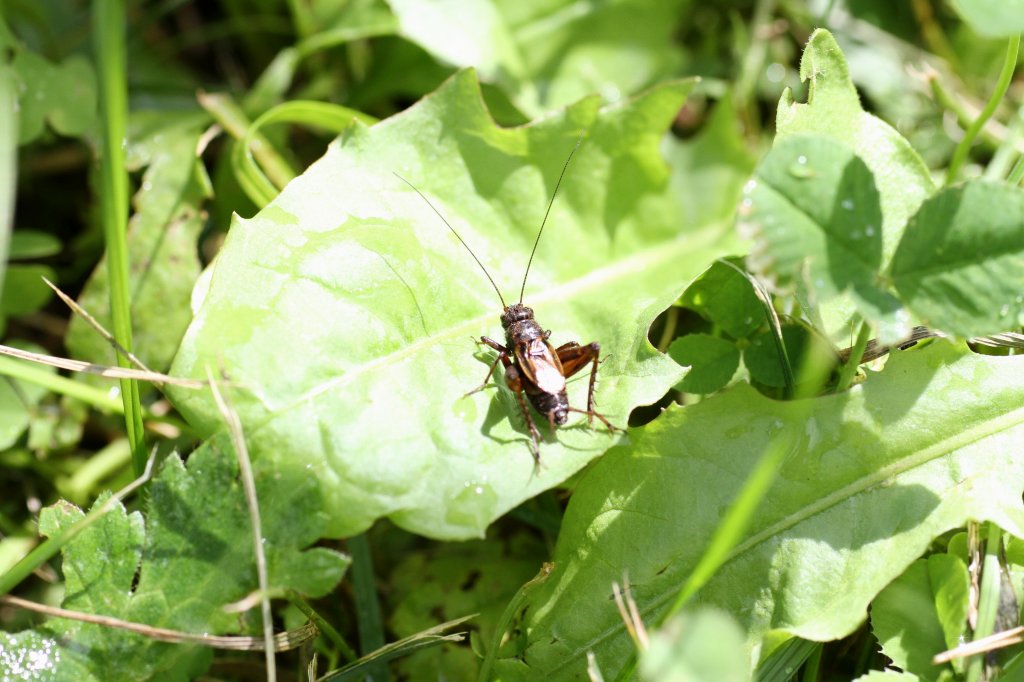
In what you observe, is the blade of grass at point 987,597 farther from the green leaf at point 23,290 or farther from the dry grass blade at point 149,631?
the green leaf at point 23,290

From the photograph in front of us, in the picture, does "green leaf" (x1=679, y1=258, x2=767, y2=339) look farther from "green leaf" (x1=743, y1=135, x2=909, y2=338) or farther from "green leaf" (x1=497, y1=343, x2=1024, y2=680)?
"green leaf" (x1=743, y1=135, x2=909, y2=338)

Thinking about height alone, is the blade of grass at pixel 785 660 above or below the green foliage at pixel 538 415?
below

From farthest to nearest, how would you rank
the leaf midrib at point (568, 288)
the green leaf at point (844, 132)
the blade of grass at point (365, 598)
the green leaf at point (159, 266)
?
the green leaf at point (159, 266) → the blade of grass at point (365, 598) → the green leaf at point (844, 132) → the leaf midrib at point (568, 288)

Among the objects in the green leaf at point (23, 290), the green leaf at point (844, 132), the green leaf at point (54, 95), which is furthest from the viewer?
the green leaf at point (54, 95)

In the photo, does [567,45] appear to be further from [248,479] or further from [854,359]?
[248,479]

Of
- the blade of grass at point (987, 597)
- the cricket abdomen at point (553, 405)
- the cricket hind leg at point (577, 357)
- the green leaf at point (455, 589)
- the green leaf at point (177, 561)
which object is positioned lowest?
the green leaf at point (455, 589)

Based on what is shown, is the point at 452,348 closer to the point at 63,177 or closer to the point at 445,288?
the point at 445,288

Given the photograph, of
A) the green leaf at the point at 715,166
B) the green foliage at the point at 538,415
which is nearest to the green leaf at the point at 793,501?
the green foliage at the point at 538,415

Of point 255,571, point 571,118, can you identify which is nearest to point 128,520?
point 255,571
